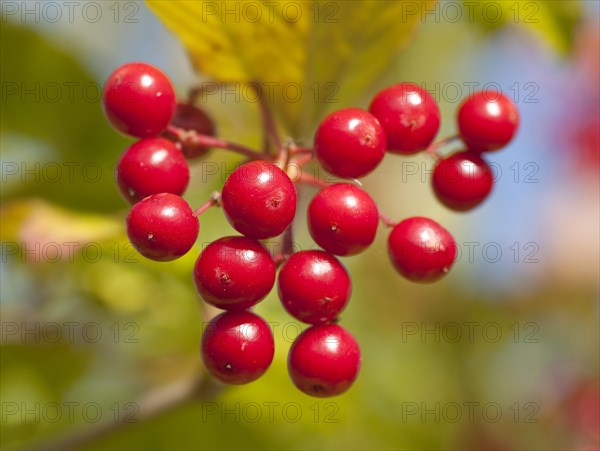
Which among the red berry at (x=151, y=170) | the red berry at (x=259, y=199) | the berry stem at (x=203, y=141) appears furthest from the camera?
the berry stem at (x=203, y=141)

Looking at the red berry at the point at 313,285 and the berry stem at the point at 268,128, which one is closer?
the red berry at the point at 313,285

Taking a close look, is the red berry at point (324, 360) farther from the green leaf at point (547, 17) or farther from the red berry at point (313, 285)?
the green leaf at point (547, 17)

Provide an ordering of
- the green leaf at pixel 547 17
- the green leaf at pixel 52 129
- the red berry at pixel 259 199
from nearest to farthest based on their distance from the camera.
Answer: the red berry at pixel 259 199 → the green leaf at pixel 547 17 → the green leaf at pixel 52 129

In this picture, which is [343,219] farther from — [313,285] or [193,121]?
[193,121]

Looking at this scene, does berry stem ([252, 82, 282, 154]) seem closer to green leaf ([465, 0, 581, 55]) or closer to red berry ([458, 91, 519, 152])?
red berry ([458, 91, 519, 152])

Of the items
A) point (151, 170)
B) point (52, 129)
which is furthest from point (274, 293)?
point (151, 170)

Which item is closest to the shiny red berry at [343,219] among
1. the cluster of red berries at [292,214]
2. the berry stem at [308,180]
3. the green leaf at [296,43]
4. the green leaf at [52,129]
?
the cluster of red berries at [292,214]

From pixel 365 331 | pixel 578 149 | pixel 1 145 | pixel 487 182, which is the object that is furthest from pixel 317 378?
pixel 578 149
